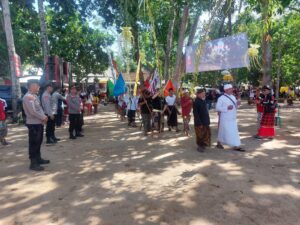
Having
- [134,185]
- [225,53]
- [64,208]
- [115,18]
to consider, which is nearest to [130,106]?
[115,18]

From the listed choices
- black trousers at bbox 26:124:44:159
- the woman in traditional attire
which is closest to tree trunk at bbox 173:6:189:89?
the woman in traditional attire

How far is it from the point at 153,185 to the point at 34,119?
9.19 feet

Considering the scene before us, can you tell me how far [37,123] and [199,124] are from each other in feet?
12.7

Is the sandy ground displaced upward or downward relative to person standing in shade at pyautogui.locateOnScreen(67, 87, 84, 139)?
downward

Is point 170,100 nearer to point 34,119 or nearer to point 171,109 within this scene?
point 171,109

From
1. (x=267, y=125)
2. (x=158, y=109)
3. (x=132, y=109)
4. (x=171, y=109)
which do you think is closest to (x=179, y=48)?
(x=171, y=109)

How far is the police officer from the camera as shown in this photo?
718 centimetres

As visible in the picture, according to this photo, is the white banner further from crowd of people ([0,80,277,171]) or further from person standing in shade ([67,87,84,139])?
person standing in shade ([67,87,84,139])

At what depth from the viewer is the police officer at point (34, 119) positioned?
7.18 meters

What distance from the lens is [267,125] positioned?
34.6ft

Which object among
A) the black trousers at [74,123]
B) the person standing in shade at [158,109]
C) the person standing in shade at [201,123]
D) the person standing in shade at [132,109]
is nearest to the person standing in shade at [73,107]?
the black trousers at [74,123]

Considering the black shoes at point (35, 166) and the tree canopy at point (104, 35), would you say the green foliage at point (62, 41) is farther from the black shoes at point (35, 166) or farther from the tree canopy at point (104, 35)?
the black shoes at point (35, 166)

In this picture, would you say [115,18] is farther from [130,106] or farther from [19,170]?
[19,170]

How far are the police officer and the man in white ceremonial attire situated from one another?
4.12m
